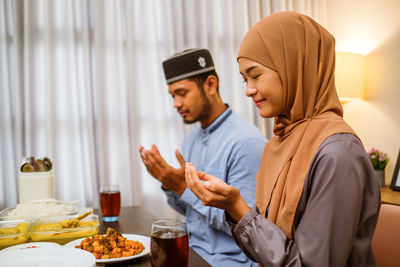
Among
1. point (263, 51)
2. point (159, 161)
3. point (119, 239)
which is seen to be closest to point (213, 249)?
point (159, 161)

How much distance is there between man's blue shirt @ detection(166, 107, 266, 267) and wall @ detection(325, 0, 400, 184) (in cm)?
148

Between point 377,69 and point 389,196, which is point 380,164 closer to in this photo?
point 389,196

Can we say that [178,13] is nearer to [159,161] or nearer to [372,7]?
[372,7]

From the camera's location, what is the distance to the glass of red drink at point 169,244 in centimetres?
81

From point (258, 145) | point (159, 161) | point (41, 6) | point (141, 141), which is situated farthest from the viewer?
point (141, 141)

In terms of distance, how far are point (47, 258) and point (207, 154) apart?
1.36 metres

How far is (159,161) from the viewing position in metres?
1.64

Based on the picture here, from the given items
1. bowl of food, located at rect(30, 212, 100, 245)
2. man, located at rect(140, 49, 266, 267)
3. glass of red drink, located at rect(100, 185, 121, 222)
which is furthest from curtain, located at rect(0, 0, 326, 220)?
bowl of food, located at rect(30, 212, 100, 245)

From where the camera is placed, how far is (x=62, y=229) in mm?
1036

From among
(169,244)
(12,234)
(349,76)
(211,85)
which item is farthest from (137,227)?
(349,76)

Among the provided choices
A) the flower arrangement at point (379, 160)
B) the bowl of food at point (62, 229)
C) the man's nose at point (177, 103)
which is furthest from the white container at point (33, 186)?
the flower arrangement at point (379, 160)

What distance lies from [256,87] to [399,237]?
0.62m

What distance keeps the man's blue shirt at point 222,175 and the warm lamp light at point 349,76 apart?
131cm

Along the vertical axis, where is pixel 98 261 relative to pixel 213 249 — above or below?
above
